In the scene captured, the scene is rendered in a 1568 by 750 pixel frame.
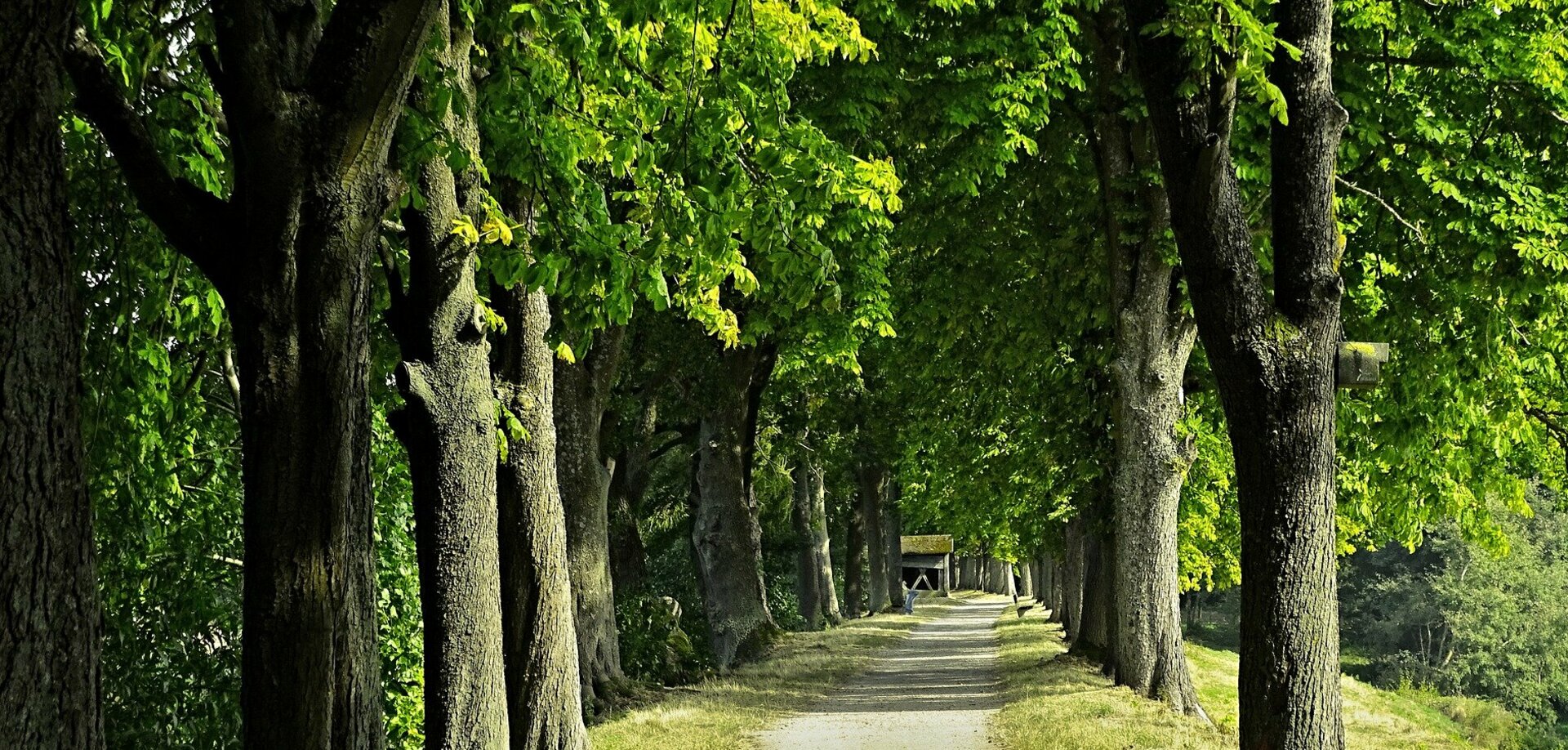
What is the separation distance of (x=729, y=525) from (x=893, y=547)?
1218 inches

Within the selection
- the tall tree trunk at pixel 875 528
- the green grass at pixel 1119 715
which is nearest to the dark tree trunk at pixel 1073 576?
the green grass at pixel 1119 715

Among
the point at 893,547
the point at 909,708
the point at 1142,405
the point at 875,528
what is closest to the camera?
the point at 1142,405

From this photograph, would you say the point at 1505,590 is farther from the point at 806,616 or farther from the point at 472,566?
the point at 472,566

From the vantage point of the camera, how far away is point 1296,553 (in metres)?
7.33

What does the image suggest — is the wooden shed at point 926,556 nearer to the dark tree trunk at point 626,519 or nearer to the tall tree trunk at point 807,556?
the tall tree trunk at point 807,556

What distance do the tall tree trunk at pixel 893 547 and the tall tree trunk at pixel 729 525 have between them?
2632cm

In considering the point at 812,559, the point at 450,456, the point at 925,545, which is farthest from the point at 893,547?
the point at 450,456

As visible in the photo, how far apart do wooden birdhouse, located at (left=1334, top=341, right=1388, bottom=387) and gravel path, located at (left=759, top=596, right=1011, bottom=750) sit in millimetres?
6935

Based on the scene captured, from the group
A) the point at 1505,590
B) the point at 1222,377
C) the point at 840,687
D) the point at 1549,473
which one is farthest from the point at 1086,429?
the point at 1505,590

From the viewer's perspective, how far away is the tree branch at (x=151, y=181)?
5840 mm

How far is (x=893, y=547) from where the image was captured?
5566 centimetres

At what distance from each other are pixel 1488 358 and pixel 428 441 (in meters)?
10.7

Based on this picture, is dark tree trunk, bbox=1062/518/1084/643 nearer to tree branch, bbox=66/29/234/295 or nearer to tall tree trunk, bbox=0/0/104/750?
tree branch, bbox=66/29/234/295

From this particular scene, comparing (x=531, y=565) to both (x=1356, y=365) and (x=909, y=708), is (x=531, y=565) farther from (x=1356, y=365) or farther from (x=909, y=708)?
(x=909, y=708)
